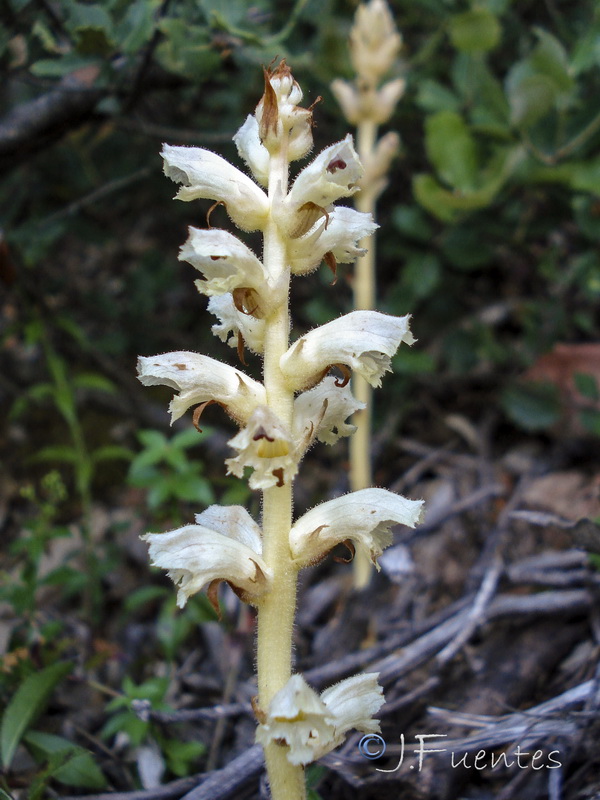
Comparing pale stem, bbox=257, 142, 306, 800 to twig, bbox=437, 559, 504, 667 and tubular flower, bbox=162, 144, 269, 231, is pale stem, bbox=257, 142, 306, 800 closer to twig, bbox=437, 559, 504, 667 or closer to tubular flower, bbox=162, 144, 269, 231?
tubular flower, bbox=162, 144, 269, 231

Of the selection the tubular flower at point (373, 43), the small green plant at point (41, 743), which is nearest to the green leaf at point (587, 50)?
the tubular flower at point (373, 43)

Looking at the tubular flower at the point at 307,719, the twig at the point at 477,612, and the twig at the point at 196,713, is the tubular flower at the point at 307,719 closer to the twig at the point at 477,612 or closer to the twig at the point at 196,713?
the twig at the point at 196,713

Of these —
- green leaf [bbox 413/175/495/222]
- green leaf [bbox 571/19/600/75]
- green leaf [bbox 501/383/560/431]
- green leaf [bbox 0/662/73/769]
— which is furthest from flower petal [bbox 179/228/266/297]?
green leaf [bbox 501/383/560/431]

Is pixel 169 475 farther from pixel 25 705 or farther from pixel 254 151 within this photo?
pixel 254 151

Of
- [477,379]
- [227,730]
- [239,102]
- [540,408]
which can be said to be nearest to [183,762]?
[227,730]

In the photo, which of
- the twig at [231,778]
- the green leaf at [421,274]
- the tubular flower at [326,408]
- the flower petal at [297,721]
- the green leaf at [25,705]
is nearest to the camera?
the flower petal at [297,721]
